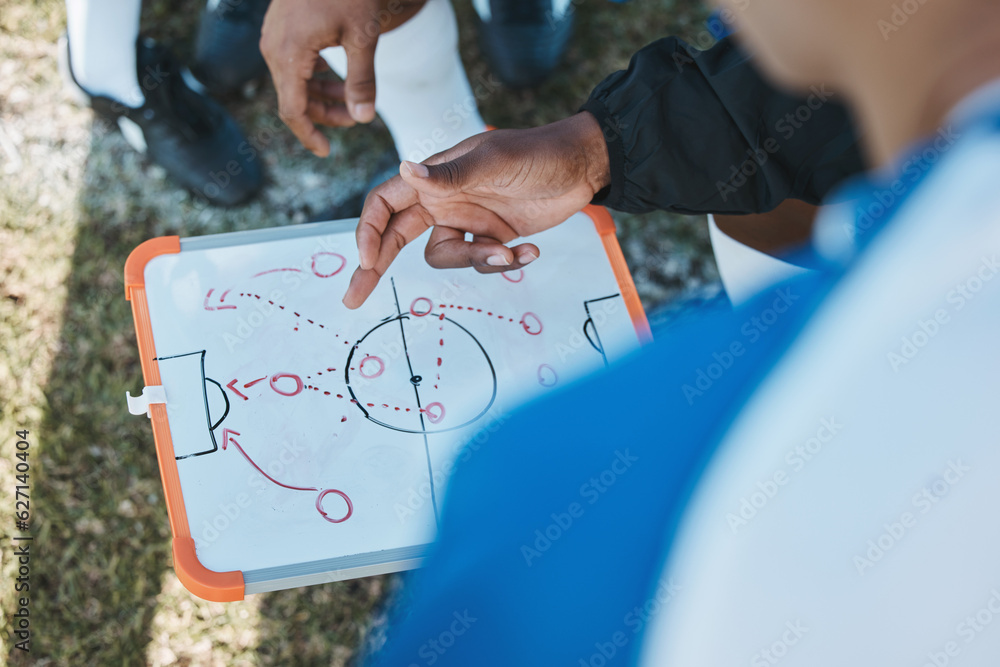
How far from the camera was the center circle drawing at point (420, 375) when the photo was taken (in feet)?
2.80

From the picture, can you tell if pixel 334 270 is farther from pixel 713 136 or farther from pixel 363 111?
pixel 713 136

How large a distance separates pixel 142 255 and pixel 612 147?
0.63 m

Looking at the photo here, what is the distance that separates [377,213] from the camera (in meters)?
0.87

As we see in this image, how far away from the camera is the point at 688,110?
90 cm

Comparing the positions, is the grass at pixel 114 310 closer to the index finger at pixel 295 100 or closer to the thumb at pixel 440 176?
the index finger at pixel 295 100

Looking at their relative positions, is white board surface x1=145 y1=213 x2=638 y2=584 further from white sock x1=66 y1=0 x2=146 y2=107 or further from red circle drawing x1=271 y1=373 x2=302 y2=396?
white sock x1=66 y1=0 x2=146 y2=107

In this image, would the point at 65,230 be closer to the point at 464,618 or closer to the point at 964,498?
the point at 464,618

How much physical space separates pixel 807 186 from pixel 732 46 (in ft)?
0.69

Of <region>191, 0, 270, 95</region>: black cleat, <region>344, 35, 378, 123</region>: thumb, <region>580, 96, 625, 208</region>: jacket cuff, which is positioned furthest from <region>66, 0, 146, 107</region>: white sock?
<region>580, 96, 625, 208</region>: jacket cuff

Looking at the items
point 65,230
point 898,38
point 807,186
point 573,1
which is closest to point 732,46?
point 807,186

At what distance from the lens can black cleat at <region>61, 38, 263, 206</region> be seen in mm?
1400

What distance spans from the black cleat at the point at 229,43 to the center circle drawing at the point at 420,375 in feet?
3.39

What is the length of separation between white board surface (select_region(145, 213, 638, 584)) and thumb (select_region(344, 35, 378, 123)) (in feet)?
0.80

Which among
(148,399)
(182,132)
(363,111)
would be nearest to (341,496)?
(148,399)
